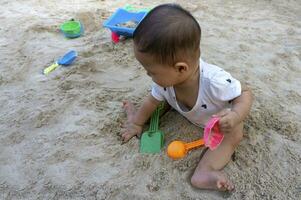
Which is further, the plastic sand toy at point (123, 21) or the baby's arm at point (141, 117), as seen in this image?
the plastic sand toy at point (123, 21)

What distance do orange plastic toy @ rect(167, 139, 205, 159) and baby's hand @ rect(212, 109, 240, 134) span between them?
17 centimetres

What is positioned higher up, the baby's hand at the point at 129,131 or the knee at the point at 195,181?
the knee at the point at 195,181

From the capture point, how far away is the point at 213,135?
4.00 feet

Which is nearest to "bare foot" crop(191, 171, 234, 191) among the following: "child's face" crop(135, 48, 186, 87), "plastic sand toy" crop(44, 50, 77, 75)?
"child's face" crop(135, 48, 186, 87)

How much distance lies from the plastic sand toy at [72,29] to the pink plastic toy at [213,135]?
1302 mm

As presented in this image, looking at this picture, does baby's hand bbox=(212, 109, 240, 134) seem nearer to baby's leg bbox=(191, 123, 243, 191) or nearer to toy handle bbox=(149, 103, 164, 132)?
baby's leg bbox=(191, 123, 243, 191)

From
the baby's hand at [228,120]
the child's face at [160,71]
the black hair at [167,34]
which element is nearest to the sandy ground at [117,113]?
the baby's hand at [228,120]

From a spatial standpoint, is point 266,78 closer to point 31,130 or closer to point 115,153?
point 115,153

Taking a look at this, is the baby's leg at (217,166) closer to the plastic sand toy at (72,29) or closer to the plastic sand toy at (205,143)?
the plastic sand toy at (205,143)

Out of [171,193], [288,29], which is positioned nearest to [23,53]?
[171,193]

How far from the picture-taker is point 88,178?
129 cm

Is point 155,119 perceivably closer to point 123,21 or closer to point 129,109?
point 129,109

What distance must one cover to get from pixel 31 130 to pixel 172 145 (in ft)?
1.89

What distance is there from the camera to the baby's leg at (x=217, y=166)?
1195 millimetres
